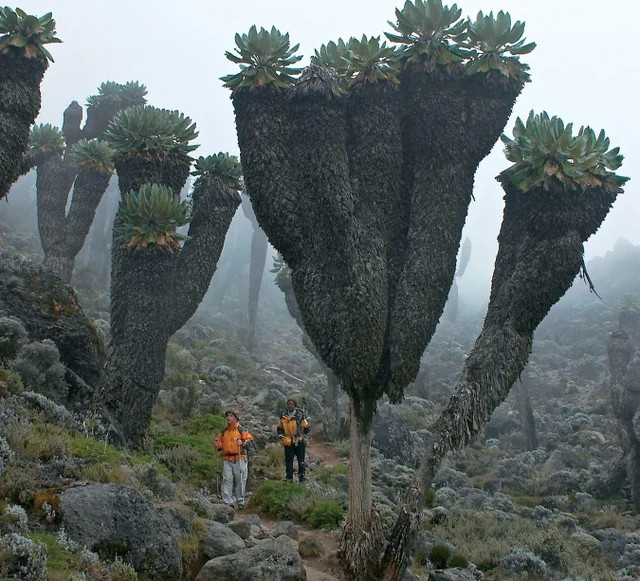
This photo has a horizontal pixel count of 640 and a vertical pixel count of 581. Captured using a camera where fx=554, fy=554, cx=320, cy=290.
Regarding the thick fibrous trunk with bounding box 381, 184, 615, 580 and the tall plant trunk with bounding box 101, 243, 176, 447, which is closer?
the thick fibrous trunk with bounding box 381, 184, 615, 580

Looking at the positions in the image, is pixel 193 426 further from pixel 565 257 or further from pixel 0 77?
pixel 565 257

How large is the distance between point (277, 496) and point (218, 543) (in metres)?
3.95

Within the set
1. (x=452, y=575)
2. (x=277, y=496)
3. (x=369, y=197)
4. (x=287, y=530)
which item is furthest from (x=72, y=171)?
(x=452, y=575)

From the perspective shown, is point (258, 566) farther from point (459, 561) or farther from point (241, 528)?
point (459, 561)

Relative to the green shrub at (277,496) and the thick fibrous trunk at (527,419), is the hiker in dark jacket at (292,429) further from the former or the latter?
the thick fibrous trunk at (527,419)

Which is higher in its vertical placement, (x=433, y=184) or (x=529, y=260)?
(x=433, y=184)

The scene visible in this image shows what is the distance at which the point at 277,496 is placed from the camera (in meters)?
10.6

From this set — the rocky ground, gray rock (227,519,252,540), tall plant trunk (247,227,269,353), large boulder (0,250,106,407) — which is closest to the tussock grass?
the rocky ground

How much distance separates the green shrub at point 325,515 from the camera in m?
9.64

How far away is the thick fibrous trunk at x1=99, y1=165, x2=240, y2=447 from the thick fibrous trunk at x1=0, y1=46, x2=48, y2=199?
2.18m

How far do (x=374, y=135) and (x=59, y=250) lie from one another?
14816 millimetres

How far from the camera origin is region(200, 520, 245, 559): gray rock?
6.70m

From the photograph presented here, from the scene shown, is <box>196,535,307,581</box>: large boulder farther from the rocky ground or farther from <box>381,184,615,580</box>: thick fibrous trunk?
<box>381,184,615,580</box>: thick fibrous trunk

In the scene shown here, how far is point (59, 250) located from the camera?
770 inches
